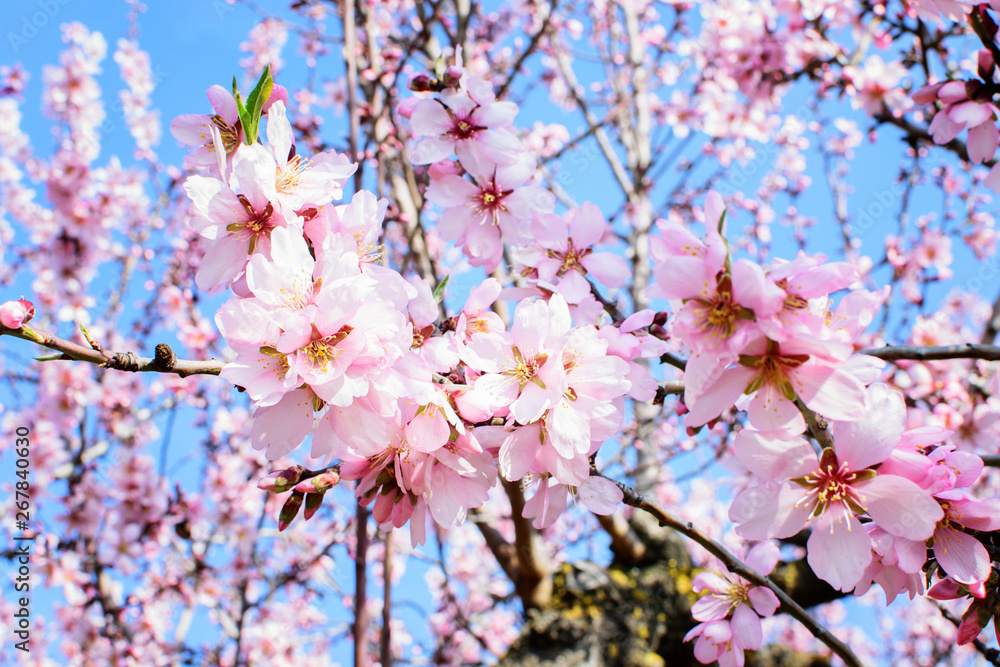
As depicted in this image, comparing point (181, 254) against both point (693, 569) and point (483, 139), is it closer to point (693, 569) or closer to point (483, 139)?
point (483, 139)

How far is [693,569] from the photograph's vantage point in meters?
4.04

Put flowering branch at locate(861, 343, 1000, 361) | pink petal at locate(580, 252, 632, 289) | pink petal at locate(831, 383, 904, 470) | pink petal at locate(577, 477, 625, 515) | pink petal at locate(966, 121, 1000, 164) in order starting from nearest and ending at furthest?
pink petal at locate(831, 383, 904, 470) → pink petal at locate(577, 477, 625, 515) → flowering branch at locate(861, 343, 1000, 361) → pink petal at locate(580, 252, 632, 289) → pink petal at locate(966, 121, 1000, 164)

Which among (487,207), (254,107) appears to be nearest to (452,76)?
(487,207)

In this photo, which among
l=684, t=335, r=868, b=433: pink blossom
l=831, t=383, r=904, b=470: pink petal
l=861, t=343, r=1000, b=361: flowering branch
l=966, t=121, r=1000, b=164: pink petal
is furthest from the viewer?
l=966, t=121, r=1000, b=164: pink petal

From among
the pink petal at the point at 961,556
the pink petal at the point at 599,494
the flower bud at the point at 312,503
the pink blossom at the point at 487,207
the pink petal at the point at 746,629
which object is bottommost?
the pink petal at the point at 746,629

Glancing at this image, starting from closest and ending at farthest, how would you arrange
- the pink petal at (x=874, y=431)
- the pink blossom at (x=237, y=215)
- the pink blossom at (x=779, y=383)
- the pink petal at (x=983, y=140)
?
the pink blossom at (x=779, y=383), the pink petal at (x=874, y=431), the pink blossom at (x=237, y=215), the pink petal at (x=983, y=140)

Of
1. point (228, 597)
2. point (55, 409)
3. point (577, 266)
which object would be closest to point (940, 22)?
point (577, 266)

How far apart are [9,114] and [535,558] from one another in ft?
19.7

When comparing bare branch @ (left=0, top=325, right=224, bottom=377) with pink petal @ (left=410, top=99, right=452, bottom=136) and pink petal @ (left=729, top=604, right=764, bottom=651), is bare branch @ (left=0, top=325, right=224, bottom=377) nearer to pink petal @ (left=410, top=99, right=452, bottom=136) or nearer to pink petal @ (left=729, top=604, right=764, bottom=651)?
pink petal @ (left=410, top=99, right=452, bottom=136)

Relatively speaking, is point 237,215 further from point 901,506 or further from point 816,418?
point 901,506

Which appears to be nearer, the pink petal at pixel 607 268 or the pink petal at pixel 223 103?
the pink petal at pixel 223 103

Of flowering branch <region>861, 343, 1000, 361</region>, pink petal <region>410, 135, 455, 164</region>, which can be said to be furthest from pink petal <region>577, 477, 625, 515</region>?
pink petal <region>410, 135, 455, 164</region>

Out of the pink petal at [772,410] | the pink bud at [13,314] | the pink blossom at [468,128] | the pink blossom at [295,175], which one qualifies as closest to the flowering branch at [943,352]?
the pink petal at [772,410]

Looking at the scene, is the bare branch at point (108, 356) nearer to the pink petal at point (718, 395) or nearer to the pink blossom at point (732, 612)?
the pink petal at point (718, 395)
